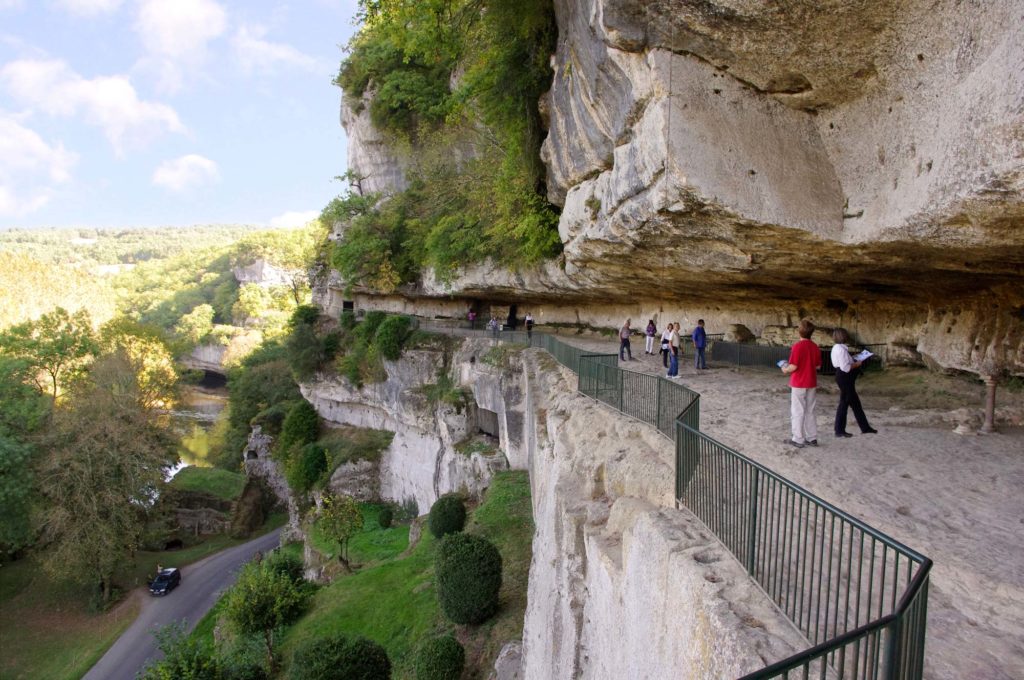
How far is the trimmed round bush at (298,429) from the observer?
27.2 m

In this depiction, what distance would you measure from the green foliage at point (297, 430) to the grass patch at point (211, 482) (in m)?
2.97

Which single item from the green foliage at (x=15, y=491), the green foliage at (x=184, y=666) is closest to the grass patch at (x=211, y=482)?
the green foliage at (x=15, y=491)

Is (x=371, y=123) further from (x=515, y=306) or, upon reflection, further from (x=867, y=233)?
(x=867, y=233)

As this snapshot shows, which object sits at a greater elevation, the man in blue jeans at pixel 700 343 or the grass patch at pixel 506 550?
the man in blue jeans at pixel 700 343

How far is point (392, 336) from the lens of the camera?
78.5 feet

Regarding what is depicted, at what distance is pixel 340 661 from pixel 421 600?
350 cm

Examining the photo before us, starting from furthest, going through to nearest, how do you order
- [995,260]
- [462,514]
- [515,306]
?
[515,306] < [462,514] < [995,260]

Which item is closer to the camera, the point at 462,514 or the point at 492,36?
the point at 492,36

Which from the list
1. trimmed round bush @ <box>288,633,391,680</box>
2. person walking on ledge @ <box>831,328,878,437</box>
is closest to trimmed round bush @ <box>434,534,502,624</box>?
trimmed round bush @ <box>288,633,391,680</box>

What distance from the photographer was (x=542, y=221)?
48.5 feet

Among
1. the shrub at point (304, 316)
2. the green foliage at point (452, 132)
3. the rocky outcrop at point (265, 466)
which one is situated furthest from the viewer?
the shrub at point (304, 316)

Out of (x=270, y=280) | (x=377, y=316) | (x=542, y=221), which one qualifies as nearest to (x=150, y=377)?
(x=377, y=316)

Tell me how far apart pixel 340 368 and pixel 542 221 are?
16.3 metres

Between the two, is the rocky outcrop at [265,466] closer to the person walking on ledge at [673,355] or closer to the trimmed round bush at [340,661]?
the trimmed round bush at [340,661]
